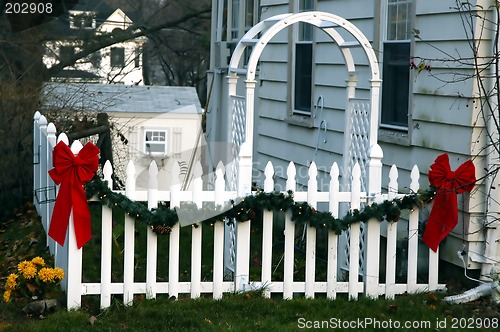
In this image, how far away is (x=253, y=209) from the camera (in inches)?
304

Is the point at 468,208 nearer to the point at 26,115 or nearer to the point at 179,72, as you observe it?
the point at 26,115

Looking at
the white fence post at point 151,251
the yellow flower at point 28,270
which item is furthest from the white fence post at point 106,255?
the yellow flower at point 28,270

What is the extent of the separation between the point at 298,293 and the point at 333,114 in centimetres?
337

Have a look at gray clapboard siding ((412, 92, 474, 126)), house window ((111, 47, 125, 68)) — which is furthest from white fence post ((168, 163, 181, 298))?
house window ((111, 47, 125, 68))

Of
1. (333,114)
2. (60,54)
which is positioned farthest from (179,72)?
(333,114)

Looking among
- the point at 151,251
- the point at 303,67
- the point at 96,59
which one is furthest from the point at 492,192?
the point at 96,59

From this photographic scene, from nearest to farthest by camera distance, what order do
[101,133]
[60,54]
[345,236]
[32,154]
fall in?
[345,236]
[32,154]
[101,133]
[60,54]

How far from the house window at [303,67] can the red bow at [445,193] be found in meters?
4.18

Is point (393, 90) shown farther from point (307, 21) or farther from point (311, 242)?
point (311, 242)

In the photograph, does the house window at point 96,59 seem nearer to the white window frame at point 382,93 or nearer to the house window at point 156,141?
the house window at point 156,141

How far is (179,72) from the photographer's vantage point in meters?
40.1

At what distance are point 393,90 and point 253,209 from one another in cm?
258

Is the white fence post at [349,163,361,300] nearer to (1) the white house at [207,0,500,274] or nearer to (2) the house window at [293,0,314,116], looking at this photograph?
(1) the white house at [207,0,500,274]

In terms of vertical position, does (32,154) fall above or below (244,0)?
below
